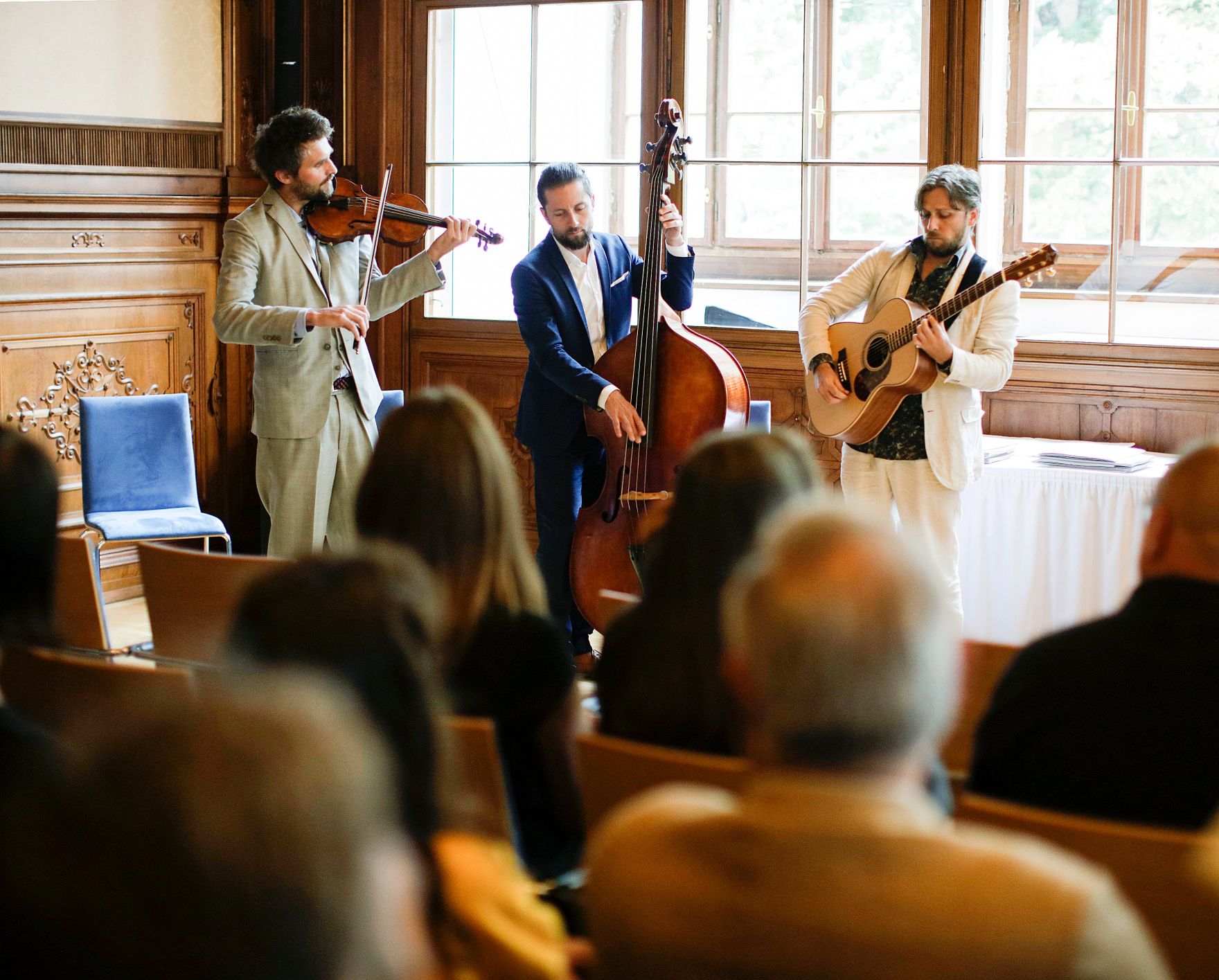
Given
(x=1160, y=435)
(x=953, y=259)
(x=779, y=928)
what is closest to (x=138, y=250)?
(x=953, y=259)

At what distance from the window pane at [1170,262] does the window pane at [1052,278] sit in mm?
66

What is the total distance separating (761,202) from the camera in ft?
17.3

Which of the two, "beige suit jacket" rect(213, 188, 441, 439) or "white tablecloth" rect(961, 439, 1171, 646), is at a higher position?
"beige suit jacket" rect(213, 188, 441, 439)

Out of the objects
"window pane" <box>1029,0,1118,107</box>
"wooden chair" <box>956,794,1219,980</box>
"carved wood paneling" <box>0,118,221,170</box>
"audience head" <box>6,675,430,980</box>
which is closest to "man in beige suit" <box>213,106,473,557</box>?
"carved wood paneling" <box>0,118,221,170</box>

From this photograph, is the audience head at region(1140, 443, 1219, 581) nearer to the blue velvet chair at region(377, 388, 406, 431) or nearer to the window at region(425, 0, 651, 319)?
the blue velvet chair at region(377, 388, 406, 431)

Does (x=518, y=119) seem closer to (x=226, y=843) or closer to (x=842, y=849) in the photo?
(x=842, y=849)

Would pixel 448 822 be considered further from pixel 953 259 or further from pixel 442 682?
pixel 953 259

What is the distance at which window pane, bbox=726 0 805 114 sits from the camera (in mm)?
5129

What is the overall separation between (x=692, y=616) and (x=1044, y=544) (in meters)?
2.90

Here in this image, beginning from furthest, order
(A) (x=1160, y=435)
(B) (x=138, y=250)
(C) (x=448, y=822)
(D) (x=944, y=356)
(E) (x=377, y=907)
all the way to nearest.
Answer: (B) (x=138, y=250)
(A) (x=1160, y=435)
(D) (x=944, y=356)
(C) (x=448, y=822)
(E) (x=377, y=907)

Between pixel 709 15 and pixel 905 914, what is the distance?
478 cm

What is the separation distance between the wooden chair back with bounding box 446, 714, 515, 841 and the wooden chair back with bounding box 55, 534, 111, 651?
4.43 ft

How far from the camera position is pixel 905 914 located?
97 cm

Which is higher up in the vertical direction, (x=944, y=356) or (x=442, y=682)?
(x=944, y=356)
